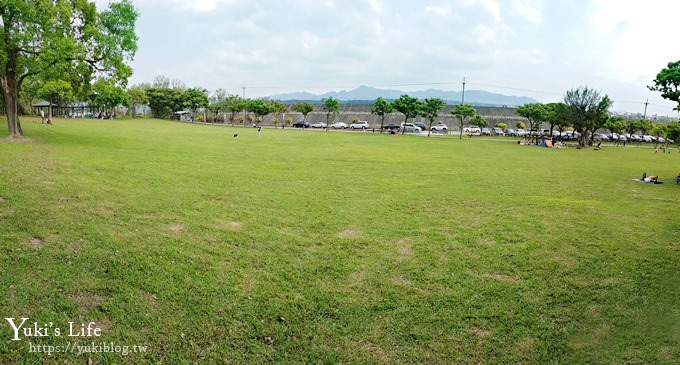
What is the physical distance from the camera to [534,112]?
55594 millimetres

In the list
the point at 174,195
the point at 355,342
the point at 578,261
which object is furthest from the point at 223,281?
the point at 578,261

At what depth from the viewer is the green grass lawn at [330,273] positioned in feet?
15.8

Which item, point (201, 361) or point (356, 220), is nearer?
point (201, 361)

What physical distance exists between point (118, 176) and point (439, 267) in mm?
10862

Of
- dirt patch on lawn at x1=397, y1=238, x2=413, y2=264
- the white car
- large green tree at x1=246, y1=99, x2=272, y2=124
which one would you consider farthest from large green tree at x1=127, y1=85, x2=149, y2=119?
dirt patch on lawn at x1=397, y1=238, x2=413, y2=264

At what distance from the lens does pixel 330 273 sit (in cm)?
658

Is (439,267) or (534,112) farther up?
(534,112)

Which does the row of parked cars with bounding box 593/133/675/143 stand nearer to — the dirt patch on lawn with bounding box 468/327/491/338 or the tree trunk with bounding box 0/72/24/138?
the dirt patch on lawn with bounding box 468/327/491/338

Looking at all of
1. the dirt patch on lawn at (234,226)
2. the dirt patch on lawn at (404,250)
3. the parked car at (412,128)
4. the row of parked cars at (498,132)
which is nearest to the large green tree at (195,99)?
the row of parked cars at (498,132)

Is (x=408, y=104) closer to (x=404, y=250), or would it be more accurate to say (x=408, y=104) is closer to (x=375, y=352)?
(x=404, y=250)

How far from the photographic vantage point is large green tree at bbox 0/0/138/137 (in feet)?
57.8

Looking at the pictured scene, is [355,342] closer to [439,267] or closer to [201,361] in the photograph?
[201,361]

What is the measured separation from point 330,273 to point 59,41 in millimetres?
18555

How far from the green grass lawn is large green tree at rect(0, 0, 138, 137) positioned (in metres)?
8.11
